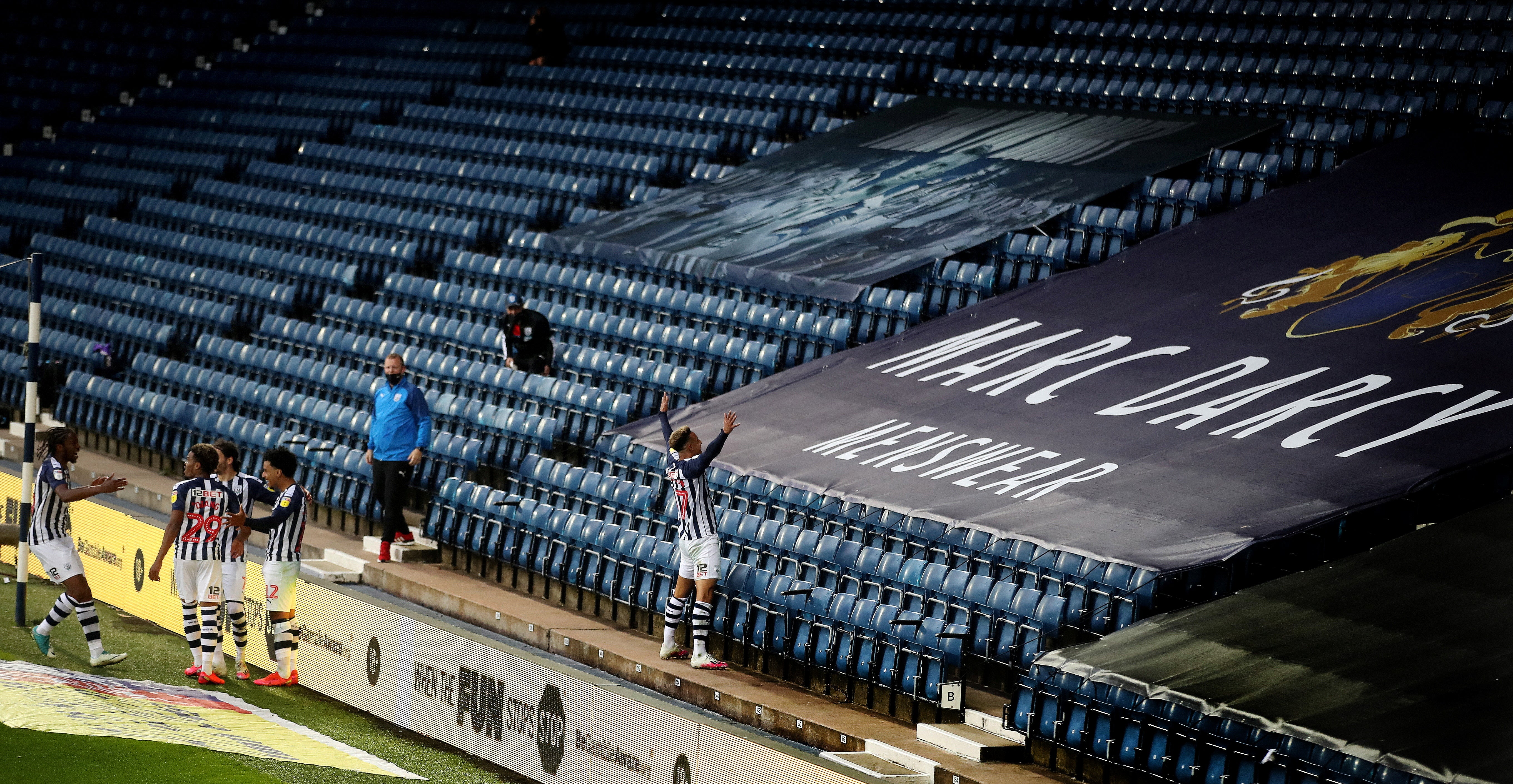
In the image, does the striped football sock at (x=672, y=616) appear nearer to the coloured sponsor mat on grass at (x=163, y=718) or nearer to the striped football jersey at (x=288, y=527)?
the coloured sponsor mat on grass at (x=163, y=718)

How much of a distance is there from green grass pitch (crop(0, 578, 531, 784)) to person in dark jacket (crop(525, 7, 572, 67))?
10865 millimetres

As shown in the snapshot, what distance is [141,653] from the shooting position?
11.4 m

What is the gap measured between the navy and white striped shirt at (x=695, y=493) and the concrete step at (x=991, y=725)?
1984 millimetres

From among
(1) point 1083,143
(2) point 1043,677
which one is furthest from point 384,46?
(2) point 1043,677

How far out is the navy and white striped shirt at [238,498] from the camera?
408 inches

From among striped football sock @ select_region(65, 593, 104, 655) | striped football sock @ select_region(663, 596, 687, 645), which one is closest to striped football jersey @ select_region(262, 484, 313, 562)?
striped football sock @ select_region(65, 593, 104, 655)

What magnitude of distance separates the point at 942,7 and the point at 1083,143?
4.50 m

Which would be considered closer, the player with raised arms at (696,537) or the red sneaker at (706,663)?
the player with raised arms at (696,537)

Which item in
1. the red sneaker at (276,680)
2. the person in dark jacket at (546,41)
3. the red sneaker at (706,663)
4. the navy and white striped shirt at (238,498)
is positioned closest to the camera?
the red sneaker at (706,663)

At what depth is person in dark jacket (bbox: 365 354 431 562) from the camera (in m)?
12.3

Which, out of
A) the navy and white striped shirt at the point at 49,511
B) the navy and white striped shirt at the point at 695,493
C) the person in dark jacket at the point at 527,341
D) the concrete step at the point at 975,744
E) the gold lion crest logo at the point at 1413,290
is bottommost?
the concrete step at the point at 975,744

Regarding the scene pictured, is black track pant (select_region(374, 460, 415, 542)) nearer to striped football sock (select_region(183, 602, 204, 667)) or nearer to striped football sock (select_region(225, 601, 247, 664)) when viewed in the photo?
striped football sock (select_region(225, 601, 247, 664))

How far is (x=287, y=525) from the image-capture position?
10359 millimetres

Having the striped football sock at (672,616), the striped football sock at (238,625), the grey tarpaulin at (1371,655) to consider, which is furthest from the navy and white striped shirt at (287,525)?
the grey tarpaulin at (1371,655)
